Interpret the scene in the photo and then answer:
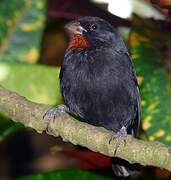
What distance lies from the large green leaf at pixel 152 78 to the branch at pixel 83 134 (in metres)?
0.46

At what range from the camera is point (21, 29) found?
9.40 ft

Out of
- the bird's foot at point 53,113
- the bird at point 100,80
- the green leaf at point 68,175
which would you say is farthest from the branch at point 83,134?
the green leaf at point 68,175

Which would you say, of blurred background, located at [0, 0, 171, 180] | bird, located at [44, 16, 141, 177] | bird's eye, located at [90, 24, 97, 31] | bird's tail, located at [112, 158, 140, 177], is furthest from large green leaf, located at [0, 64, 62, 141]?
bird's tail, located at [112, 158, 140, 177]

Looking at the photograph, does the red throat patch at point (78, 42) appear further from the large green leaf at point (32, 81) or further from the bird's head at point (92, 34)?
the large green leaf at point (32, 81)

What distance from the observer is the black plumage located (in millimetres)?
2770

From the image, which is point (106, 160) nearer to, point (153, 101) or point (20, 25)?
point (153, 101)

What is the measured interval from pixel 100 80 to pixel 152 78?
0.90 feet

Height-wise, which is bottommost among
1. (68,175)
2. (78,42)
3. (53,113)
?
(68,175)

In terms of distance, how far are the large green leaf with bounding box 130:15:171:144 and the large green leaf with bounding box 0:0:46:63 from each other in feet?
1.43

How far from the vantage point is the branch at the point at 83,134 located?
2.16 meters

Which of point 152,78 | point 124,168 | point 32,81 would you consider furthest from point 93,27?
point 124,168

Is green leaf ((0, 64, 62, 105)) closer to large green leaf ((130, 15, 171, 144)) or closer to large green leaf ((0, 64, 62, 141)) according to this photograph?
large green leaf ((0, 64, 62, 141))

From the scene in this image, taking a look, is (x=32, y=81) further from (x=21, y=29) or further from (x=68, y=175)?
(x=68, y=175)

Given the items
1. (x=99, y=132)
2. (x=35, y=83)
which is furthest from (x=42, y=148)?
(x=99, y=132)
